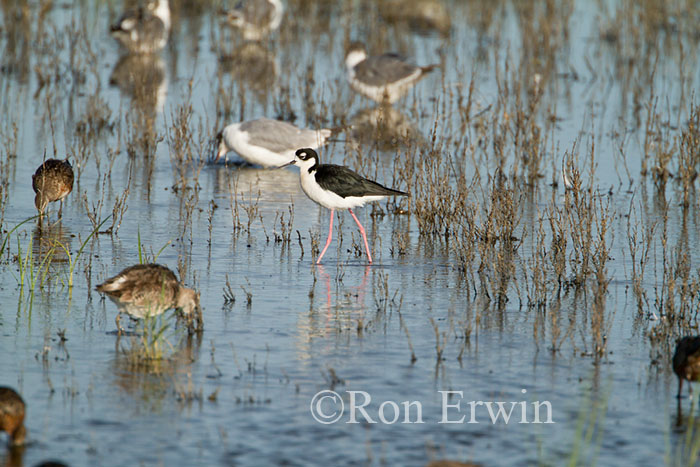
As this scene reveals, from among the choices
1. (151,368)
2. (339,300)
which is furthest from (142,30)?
(151,368)

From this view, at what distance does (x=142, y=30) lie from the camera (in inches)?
827

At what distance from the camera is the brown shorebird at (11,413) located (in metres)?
5.44

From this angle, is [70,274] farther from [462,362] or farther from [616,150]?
[616,150]

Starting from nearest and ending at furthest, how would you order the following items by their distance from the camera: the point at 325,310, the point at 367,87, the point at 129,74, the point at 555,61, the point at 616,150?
the point at 325,310
the point at 616,150
the point at 367,87
the point at 129,74
the point at 555,61

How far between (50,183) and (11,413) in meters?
5.31

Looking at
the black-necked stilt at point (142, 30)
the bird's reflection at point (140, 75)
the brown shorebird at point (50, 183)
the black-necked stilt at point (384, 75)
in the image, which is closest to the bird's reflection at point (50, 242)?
the brown shorebird at point (50, 183)

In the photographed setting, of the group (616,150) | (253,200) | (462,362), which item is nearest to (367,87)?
(616,150)

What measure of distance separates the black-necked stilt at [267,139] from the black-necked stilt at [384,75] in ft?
11.9

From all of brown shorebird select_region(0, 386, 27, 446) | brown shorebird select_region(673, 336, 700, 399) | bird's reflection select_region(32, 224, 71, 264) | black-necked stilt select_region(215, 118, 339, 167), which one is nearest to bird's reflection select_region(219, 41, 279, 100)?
black-necked stilt select_region(215, 118, 339, 167)

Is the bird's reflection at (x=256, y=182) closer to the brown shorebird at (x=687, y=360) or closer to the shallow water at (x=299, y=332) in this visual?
the shallow water at (x=299, y=332)

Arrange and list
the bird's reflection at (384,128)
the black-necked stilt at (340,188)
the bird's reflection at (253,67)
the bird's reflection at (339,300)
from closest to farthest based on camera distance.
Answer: the bird's reflection at (339,300) → the black-necked stilt at (340,188) → the bird's reflection at (384,128) → the bird's reflection at (253,67)

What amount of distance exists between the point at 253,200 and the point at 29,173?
2.76 m

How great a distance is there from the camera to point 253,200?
12.3 m

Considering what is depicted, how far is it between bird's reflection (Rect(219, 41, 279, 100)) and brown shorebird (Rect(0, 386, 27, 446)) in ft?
38.5
